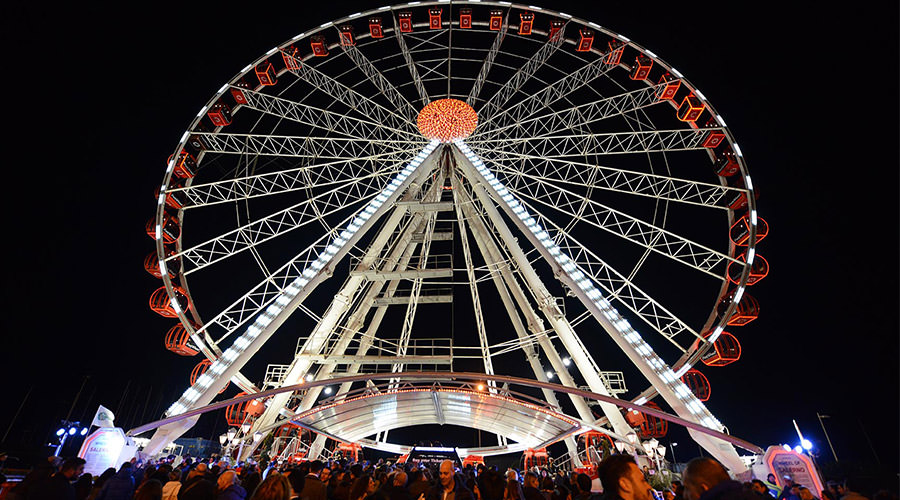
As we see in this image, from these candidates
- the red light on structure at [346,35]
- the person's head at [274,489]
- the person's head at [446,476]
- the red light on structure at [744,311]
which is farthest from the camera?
the red light on structure at [346,35]

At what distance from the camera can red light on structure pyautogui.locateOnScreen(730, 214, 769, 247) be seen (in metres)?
17.1

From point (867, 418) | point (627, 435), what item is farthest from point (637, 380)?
point (627, 435)

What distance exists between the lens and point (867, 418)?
3666cm

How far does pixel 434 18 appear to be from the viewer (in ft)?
70.9

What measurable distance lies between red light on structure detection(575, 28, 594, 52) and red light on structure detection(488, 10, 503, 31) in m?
4.19

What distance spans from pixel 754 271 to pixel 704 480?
58.5 feet

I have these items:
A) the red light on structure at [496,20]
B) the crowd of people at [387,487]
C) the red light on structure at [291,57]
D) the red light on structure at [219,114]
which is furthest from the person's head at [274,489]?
the red light on structure at [496,20]

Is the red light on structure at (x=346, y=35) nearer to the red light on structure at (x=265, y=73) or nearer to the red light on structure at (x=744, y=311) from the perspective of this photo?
the red light on structure at (x=265, y=73)

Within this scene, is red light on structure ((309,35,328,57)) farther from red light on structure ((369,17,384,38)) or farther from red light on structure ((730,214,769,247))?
red light on structure ((730,214,769,247))

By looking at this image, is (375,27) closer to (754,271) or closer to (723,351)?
(754,271)

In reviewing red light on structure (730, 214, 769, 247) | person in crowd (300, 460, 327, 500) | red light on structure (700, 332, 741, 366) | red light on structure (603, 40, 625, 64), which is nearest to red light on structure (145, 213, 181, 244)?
person in crowd (300, 460, 327, 500)

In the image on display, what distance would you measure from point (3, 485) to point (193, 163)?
14.8 metres

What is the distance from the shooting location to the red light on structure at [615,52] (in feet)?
66.1

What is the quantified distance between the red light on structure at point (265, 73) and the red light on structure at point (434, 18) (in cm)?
874
